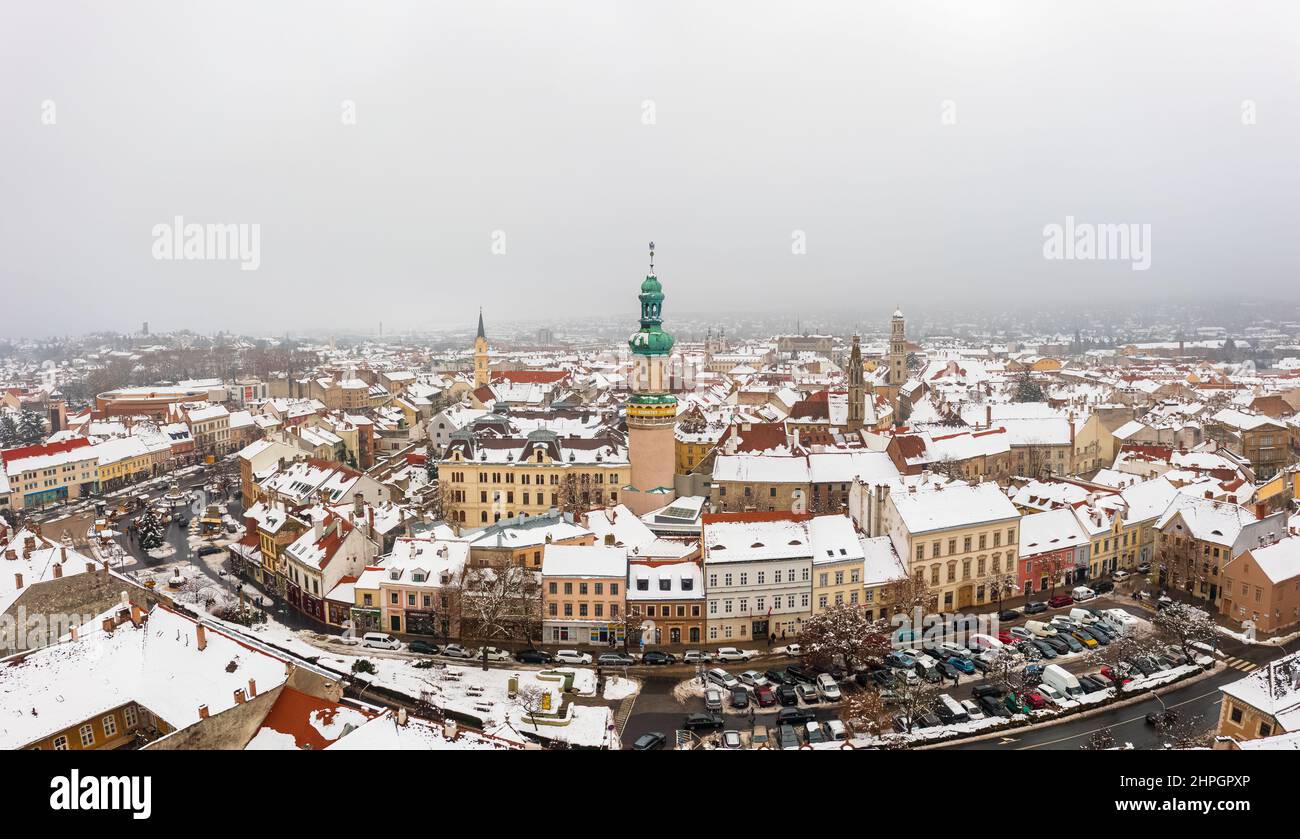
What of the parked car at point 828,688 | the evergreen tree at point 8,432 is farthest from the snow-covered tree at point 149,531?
the evergreen tree at point 8,432

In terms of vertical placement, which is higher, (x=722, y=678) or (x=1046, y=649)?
(x=1046, y=649)

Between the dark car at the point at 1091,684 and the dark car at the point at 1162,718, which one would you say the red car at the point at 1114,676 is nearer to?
the dark car at the point at 1091,684

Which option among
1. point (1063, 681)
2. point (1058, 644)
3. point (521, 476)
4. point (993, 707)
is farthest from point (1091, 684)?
point (521, 476)

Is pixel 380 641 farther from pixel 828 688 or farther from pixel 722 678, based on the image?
pixel 828 688

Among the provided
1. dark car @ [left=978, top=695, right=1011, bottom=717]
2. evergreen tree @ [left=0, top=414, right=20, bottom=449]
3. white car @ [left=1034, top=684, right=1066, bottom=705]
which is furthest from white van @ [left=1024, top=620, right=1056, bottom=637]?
evergreen tree @ [left=0, top=414, right=20, bottom=449]
